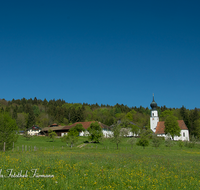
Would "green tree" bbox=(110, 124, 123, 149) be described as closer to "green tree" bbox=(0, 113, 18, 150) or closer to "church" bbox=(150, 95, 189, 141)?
"green tree" bbox=(0, 113, 18, 150)

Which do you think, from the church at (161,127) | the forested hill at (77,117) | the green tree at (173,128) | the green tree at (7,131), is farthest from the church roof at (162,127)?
the green tree at (7,131)

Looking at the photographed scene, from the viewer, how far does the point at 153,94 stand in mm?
114562

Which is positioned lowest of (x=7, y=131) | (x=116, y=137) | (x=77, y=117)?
(x=116, y=137)

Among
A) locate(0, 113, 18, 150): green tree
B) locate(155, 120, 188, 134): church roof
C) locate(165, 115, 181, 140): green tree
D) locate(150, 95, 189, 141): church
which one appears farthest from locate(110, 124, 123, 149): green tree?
locate(155, 120, 188, 134): church roof

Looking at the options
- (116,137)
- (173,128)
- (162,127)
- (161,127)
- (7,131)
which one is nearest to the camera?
(7,131)

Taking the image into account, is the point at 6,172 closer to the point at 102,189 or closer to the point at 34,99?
the point at 102,189

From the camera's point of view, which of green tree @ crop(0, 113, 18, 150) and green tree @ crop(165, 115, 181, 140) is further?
green tree @ crop(165, 115, 181, 140)

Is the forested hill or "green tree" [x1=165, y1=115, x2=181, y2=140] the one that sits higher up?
the forested hill

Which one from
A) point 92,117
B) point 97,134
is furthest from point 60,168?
point 92,117

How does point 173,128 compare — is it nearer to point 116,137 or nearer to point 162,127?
point 162,127

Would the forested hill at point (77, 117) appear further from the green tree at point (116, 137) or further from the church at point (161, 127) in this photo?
the green tree at point (116, 137)

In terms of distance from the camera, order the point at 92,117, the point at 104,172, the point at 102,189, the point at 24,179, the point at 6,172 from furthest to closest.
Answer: the point at 92,117 → the point at 104,172 → the point at 6,172 → the point at 24,179 → the point at 102,189

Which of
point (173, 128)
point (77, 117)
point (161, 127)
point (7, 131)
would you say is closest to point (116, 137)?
point (7, 131)

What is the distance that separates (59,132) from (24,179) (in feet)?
277
